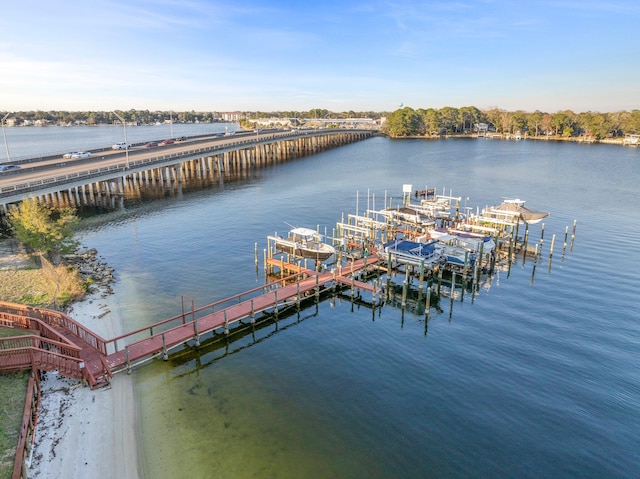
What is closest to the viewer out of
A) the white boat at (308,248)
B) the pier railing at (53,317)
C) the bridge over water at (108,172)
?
the pier railing at (53,317)

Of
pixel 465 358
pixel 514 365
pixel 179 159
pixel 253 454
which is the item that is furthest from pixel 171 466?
pixel 179 159

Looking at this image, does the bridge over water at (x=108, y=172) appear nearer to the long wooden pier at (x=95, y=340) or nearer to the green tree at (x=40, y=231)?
the green tree at (x=40, y=231)

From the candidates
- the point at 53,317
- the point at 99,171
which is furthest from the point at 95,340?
the point at 99,171

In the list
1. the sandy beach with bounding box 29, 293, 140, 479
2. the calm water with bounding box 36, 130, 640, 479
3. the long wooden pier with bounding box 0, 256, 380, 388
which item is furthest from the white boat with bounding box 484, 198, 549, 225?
the sandy beach with bounding box 29, 293, 140, 479

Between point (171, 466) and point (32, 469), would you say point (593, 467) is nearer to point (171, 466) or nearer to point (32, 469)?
point (171, 466)

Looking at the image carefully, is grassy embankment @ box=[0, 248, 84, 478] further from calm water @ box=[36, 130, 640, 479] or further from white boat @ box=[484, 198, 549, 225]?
white boat @ box=[484, 198, 549, 225]

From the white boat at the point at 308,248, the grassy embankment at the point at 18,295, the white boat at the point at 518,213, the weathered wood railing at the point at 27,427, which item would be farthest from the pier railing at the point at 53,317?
the white boat at the point at 518,213
